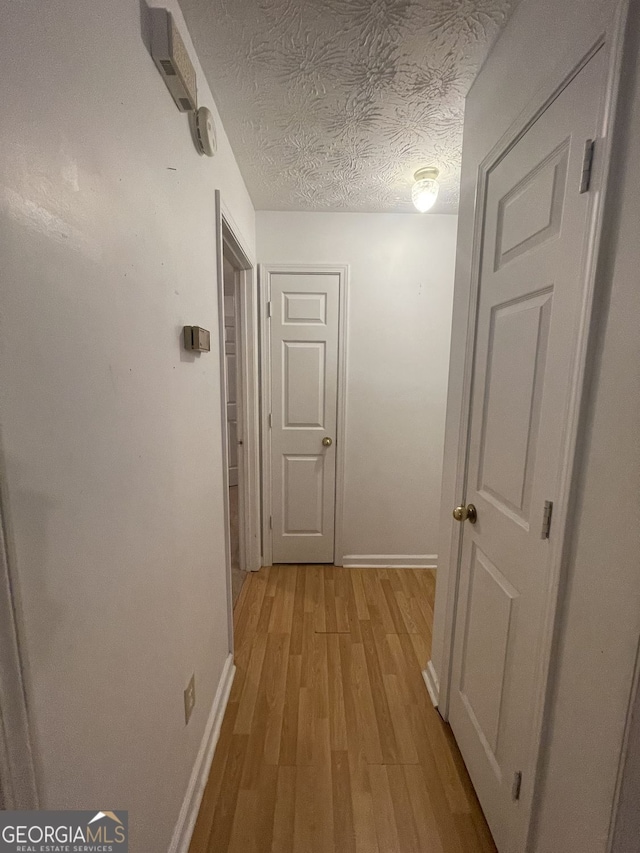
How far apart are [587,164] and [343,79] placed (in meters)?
0.95

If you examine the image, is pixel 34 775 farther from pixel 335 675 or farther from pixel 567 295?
pixel 335 675

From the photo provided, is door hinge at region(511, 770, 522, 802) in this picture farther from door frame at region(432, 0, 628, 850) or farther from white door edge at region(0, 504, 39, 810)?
white door edge at region(0, 504, 39, 810)

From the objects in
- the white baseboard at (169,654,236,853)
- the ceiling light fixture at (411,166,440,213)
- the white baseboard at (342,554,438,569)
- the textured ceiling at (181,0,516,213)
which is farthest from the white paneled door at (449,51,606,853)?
the white baseboard at (342,554,438,569)

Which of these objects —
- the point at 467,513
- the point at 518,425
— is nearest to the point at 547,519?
the point at 518,425

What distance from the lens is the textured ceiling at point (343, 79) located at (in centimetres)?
96

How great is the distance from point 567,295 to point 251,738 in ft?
5.85

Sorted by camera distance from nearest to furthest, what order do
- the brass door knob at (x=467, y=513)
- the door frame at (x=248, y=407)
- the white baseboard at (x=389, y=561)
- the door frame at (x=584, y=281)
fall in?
the door frame at (x=584, y=281) → the brass door knob at (x=467, y=513) → the door frame at (x=248, y=407) → the white baseboard at (x=389, y=561)

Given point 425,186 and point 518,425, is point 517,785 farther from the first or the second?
point 425,186

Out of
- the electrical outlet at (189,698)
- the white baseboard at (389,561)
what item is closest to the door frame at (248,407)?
the white baseboard at (389,561)

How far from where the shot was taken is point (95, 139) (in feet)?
1.95

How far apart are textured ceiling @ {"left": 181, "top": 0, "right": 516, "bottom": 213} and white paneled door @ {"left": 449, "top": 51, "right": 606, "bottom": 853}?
16.1 inches

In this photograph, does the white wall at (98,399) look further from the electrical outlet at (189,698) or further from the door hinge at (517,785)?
the door hinge at (517,785)

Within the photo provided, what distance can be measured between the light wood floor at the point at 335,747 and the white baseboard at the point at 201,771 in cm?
4

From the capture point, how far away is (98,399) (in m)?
0.61
